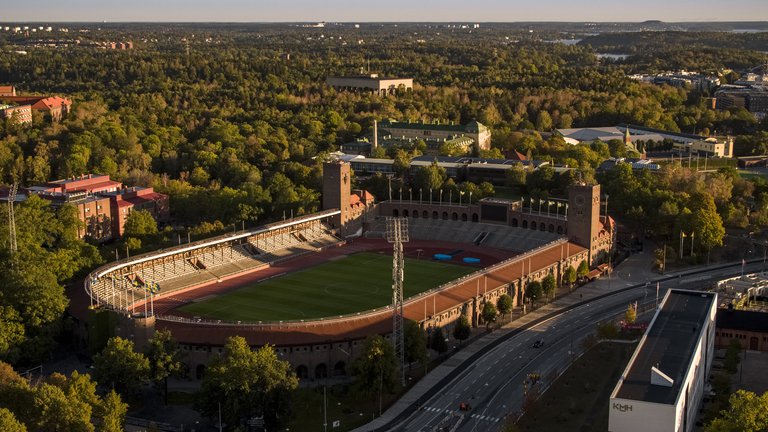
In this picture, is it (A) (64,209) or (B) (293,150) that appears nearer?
(A) (64,209)

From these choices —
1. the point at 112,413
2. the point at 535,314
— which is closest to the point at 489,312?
the point at 535,314

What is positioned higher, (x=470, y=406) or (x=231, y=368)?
(x=231, y=368)

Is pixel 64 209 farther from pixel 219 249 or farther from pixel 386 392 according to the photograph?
pixel 386 392

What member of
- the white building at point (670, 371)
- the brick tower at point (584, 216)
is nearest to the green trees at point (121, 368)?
the white building at point (670, 371)

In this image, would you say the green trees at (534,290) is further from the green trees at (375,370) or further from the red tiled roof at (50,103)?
the red tiled roof at (50,103)

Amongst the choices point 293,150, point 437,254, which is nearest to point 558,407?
point 437,254

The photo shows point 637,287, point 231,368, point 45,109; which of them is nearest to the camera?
point 231,368

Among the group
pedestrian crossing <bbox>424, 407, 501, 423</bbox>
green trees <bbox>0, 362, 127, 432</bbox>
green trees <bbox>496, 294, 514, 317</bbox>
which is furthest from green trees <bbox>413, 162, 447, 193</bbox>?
green trees <bbox>0, 362, 127, 432</bbox>
